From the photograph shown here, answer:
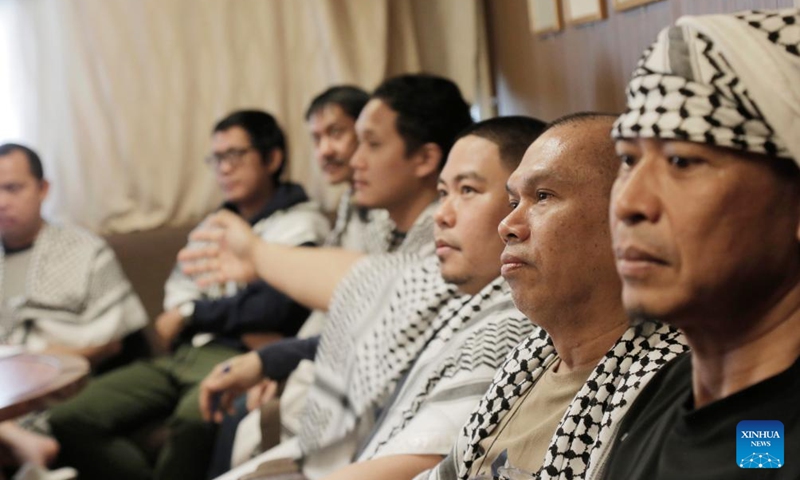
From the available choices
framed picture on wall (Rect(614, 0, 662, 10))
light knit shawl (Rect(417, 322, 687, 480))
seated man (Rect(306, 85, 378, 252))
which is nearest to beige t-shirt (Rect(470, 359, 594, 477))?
light knit shawl (Rect(417, 322, 687, 480))

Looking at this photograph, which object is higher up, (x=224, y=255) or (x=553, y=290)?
(x=553, y=290)

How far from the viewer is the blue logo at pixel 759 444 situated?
0.80 meters

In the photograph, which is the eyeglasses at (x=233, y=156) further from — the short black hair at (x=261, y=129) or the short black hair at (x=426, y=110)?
the short black hair at (x=426, y=110)

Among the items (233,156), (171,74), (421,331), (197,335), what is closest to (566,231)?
(421,331)

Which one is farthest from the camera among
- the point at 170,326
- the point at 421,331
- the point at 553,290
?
the point at 170,326

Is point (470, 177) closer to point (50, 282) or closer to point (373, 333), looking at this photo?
point (373, 333)

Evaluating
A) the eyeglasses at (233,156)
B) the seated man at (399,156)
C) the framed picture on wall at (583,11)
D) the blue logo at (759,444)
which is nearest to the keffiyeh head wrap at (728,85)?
the blue logo at (759,444)

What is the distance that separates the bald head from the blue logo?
Result: 1.39 ft

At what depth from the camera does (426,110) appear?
2.50 metres

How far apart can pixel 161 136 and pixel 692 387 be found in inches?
123

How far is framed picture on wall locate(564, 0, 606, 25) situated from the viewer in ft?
7.31

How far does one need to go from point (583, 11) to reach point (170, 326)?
167 centimetres

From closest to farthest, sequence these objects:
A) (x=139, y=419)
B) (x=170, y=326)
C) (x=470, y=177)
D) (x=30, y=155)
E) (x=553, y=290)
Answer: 1. (x=553, y=290)
2. (x=470, y=177)
3. (x=139, y=419)
4. (x=170, y=326)
5. (x=30, y=155)

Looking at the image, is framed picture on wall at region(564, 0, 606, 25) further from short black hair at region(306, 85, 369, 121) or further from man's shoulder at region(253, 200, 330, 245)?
man's shoulder at region(253, 200, 330, 245)
